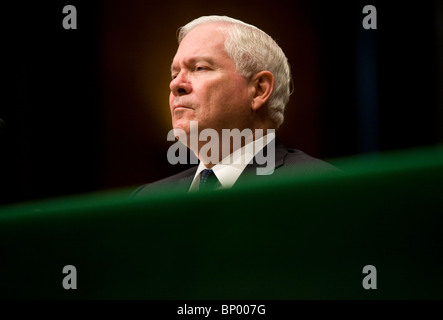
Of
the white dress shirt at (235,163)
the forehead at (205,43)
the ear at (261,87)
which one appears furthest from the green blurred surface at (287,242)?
the forehead at (205,43)

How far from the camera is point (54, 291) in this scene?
1.55 meters

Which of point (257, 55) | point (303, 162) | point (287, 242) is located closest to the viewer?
point (287, 242)

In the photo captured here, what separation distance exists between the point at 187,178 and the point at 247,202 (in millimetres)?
449

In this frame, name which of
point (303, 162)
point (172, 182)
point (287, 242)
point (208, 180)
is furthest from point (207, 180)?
point (287, 242)

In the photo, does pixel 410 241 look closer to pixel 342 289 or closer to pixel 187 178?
pixel 342 289

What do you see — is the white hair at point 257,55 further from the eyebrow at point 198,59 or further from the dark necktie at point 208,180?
the dark necktie at point 208,180

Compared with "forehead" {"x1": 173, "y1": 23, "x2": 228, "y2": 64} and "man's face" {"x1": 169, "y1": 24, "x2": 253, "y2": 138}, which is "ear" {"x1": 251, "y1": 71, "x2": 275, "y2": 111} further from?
"forehead" {"x1": 173, "y1": 23, "x2": 228, "y2": 64}

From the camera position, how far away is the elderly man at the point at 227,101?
169 cm

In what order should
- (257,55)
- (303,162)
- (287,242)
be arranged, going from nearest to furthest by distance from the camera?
1. (287,242)
2. (303,162)
3. (257,55)

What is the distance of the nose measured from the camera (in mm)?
1709

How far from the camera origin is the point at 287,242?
4.54ft

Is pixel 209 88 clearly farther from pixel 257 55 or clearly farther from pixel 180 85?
pixel 257 55

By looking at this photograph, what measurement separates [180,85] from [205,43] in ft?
0.50

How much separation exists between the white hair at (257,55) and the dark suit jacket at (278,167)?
0.45ft
